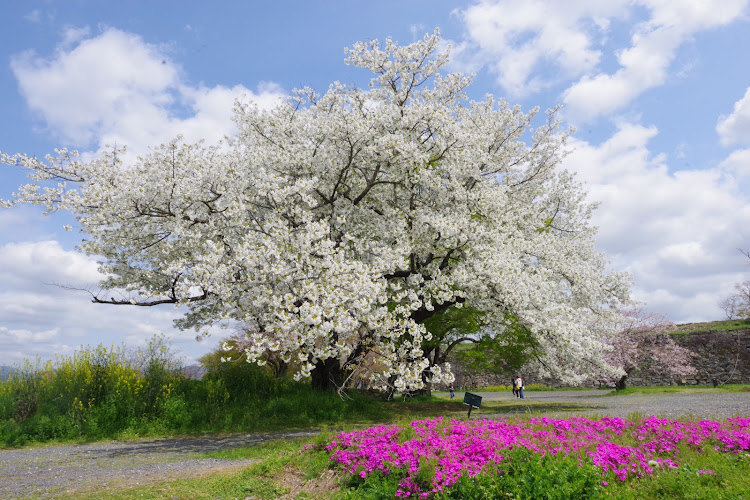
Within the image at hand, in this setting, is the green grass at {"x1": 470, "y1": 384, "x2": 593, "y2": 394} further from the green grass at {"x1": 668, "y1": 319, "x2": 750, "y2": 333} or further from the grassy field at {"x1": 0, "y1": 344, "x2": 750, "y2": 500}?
the grassy field at {"x1": 0, "y1": 344, "x2": 750, "y2": 500}

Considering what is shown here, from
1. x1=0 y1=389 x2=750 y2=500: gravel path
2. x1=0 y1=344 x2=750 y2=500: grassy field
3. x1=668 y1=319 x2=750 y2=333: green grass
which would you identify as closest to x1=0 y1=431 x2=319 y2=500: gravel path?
x1=0 y1=389 x2=750 y2=500: gravel path

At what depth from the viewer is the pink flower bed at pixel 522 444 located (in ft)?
23.2

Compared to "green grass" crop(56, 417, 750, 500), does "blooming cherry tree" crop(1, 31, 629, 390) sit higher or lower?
higher

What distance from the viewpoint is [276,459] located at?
29.2 feet

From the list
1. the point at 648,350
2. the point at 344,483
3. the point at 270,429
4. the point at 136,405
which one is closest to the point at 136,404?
the point at 136,405

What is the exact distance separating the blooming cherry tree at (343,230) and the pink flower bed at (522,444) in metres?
3.89

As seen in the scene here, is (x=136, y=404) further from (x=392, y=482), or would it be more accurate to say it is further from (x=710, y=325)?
(x=710, y=325)

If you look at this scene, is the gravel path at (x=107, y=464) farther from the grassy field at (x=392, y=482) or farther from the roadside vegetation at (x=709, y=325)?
the roadside vegetation at (x=709, y=325)

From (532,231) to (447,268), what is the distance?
5.25m

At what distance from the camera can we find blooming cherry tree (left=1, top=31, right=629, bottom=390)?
1277cm

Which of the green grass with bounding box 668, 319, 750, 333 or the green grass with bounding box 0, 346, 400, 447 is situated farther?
the green grass with bounding box 668, 319, 750, 333

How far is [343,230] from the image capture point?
1653cm

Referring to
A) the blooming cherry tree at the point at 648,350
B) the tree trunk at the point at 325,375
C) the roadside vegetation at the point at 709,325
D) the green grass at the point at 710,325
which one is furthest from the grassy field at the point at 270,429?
the green grass at the point at 710,325

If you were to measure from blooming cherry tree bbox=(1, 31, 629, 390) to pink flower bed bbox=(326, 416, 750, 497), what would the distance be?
12.8 feet
